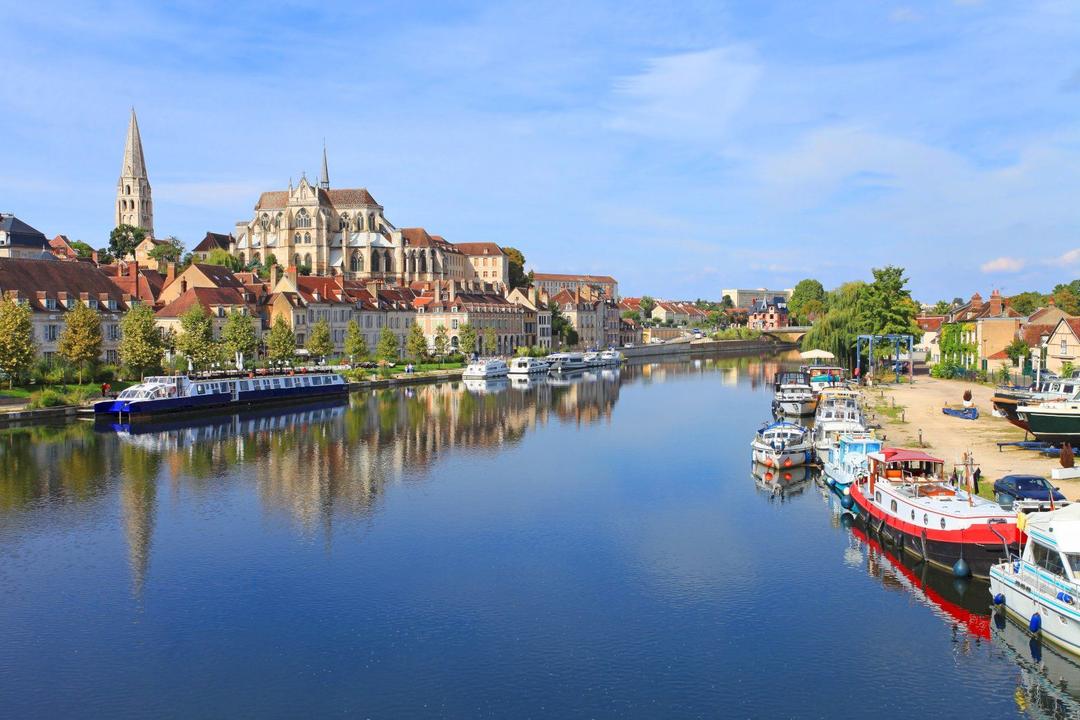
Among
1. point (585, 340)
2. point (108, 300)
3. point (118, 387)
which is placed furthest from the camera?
point (585, 340)

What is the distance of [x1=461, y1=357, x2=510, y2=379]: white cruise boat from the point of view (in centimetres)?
11225

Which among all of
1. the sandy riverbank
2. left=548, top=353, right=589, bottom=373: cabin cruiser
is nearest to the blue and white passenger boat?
the sandy riverbank

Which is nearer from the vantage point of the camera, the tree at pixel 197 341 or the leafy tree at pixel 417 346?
the tree at pixel 197 341

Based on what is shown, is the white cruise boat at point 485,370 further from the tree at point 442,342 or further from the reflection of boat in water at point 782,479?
the reflection of boat in water at point 782,479

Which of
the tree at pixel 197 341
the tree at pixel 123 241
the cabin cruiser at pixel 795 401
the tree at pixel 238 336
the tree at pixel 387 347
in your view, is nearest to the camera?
the cabin cruiser at pixel 795 401

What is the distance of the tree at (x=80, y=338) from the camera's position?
74938mm

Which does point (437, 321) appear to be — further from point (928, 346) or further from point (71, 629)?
point (71, 629)

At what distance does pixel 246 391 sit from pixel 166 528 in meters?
43.8

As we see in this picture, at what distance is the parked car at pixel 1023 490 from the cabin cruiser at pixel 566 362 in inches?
4023

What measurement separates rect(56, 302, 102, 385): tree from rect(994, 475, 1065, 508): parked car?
2537 inches

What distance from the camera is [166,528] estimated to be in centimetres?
3697

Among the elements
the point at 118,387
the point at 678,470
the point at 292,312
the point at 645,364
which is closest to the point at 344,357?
the point at 292,312

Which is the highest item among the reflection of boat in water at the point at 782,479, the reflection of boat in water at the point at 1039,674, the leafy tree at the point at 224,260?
the leafy tree at the point at 224,260

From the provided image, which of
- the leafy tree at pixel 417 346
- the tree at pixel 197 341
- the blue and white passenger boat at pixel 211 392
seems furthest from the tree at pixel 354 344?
the tree at pixel 197 341
